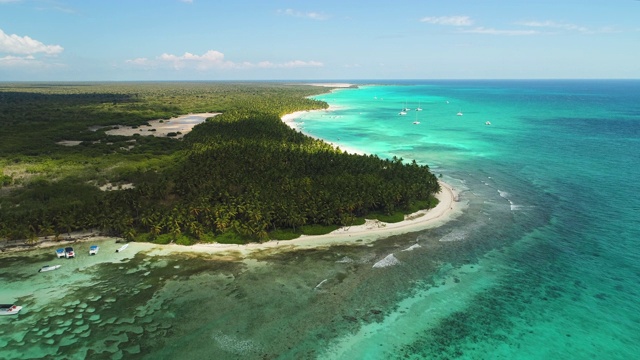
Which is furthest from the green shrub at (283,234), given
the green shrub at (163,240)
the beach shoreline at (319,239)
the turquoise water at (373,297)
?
the green shrub at (163,240)

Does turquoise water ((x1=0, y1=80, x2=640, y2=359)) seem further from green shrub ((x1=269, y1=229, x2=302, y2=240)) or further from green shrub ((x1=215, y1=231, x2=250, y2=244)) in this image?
green shrub ((x1=269, y1=229, x2=302, y2=240))

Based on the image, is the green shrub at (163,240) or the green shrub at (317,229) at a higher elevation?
the green shrub at (317,229)

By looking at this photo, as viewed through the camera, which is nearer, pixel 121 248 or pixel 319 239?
pixel 121 248

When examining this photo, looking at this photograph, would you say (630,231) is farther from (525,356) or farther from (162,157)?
(162,157)

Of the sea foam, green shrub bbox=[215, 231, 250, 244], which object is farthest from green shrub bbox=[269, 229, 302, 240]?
the sea foam

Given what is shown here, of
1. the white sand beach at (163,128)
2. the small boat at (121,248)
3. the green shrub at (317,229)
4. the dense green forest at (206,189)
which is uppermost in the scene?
the white sand beach at (163,128)

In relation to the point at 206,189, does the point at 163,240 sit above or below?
below

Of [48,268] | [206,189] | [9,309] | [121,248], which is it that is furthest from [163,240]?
[9,309]

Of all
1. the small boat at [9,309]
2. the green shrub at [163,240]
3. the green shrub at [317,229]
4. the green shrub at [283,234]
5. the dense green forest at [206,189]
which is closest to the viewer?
the small boat at [9,309]

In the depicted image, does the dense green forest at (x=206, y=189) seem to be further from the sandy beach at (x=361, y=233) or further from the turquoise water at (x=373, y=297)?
the turquoise water at (x=373, y=297)

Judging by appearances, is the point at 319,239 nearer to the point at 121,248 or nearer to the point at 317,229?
the point at 317,229

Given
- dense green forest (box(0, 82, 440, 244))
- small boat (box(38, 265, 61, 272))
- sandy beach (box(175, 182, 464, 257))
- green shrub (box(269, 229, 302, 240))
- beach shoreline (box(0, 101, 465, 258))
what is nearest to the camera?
small boat (box(38, 265, 61, 272))
